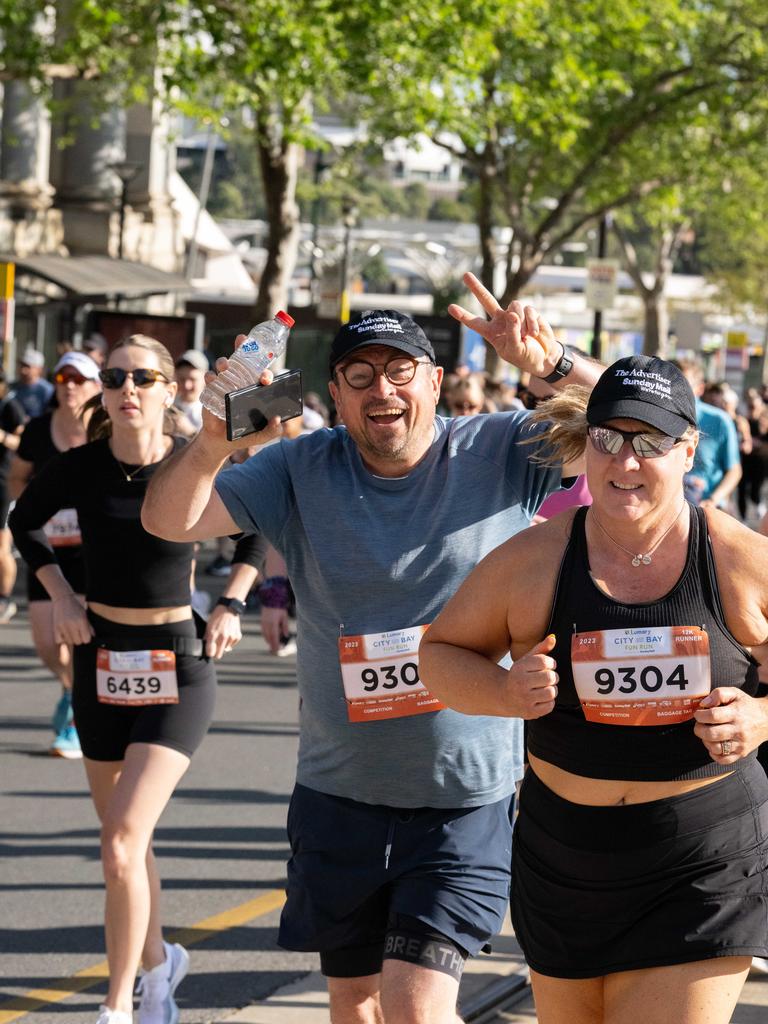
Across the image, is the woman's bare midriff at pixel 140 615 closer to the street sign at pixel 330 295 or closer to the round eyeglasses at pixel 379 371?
the round eyeglasses at pixel 379 371

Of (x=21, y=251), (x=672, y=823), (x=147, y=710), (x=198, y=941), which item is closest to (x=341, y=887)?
(x=672, y=823)

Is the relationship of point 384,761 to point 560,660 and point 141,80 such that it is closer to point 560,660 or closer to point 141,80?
point 560,660

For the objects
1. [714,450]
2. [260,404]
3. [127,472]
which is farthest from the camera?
[714,450]

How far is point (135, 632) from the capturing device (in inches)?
211

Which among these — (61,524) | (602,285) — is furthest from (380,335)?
(602,285)

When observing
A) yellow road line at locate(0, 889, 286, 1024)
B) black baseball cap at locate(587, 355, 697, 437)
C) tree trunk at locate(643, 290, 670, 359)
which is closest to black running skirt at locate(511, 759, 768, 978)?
black baseball cap at locate(587, 355, 697, 437)

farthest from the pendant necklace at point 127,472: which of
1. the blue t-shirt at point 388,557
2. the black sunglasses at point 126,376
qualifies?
the blue t-shirt at point 388,557

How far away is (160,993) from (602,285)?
80.9ft

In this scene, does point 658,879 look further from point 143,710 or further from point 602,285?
point 602,285

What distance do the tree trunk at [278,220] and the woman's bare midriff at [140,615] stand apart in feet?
57.1

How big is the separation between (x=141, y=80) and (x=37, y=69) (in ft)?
11.5

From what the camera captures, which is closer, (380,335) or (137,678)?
(380,335)

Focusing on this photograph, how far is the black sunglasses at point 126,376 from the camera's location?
536 centimetres

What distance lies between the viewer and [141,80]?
23766 mm
